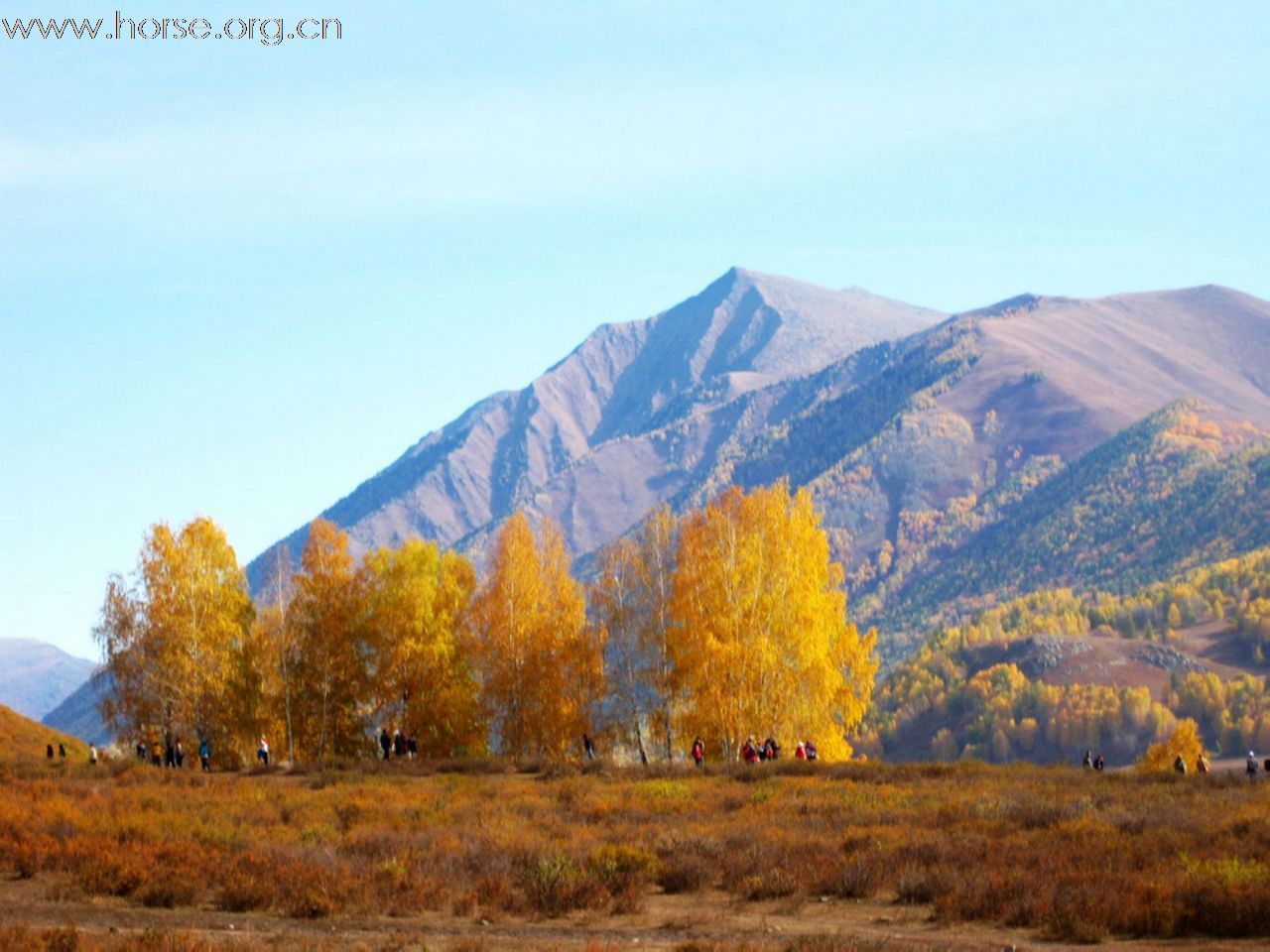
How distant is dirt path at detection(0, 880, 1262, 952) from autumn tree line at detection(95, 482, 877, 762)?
37472mm

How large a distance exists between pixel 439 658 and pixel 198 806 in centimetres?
3133

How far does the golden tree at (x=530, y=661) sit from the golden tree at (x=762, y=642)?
210 inches

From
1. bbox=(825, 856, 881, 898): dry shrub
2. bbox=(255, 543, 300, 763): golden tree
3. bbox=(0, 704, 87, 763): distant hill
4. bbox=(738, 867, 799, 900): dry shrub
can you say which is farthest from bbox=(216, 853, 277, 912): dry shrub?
bbox=(0, 704, 87, 763): distant hill

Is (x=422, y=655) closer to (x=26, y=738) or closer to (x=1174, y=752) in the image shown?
(x=26, y=738)

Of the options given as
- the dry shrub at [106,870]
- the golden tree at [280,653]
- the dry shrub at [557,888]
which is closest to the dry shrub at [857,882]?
the dry shrub at [557,888]

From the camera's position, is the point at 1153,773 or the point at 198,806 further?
the point at 1153,773

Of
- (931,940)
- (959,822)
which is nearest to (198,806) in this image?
(959,822)

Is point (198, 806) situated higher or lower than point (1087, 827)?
higher

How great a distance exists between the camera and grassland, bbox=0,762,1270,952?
20.5m

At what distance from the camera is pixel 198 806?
34906 millimetres

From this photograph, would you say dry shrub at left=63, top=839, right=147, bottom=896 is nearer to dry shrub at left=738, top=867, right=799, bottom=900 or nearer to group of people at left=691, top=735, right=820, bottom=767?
dry shrub at left=738, top=867, right=799, bottom=900

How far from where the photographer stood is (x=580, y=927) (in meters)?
21.9

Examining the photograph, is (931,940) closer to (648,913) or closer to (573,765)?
(648,913)

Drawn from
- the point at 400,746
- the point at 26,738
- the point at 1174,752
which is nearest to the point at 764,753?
the point at 400,746
